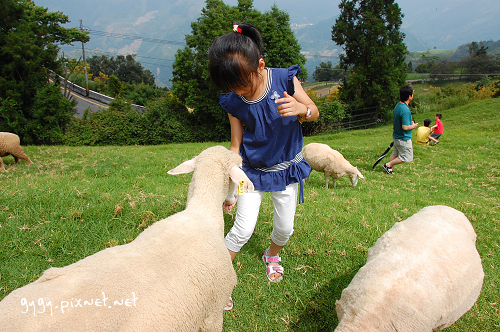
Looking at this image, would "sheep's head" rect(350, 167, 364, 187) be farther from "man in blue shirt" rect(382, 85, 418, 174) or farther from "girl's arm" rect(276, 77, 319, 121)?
"girl's arm" rect(276, 77, 319, 121)

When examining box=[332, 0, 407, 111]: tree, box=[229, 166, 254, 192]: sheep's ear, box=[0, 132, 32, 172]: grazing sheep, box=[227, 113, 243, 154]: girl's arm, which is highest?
box=[332, 0, 407, 111]: tree

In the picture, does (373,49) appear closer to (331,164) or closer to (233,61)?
(331,164)

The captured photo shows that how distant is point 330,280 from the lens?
3330mm

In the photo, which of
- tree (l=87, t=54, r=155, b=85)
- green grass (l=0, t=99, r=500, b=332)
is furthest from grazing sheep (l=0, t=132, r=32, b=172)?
tree (l=87, t=54, r=155, b=85)

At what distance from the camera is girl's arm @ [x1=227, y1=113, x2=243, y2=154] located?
2.97 meters

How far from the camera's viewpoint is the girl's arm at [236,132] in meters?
2.97

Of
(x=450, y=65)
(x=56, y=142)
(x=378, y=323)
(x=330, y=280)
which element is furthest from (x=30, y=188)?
(x=450, y=65)

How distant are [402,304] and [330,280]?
136 centimetres

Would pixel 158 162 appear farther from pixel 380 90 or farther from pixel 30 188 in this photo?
pixel 380 90

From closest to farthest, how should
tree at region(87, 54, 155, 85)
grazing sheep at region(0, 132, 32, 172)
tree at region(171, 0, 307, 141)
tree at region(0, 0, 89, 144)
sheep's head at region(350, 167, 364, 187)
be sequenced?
1. sheep's head at region(350, 167, 364, 187)
2. grazing sheep at region(0, 132, 32, 172)
3. tree at region(0, 0, 89, 144)
4. tree at region(171, 0, 307, 141)
5. tree at region(87, 54, 155, 85)

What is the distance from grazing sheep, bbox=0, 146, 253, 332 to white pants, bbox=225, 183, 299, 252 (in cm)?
24

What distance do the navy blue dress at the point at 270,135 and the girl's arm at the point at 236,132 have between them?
0.17 feet

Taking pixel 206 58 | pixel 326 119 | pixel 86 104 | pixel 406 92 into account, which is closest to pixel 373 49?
pixel 326 119

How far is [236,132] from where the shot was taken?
302 cm
